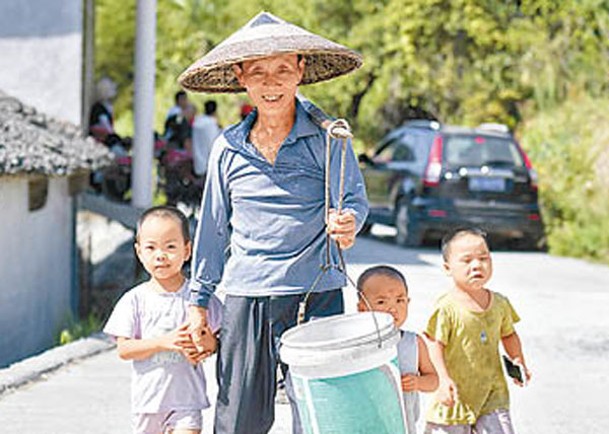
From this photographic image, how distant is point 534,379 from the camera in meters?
8.62

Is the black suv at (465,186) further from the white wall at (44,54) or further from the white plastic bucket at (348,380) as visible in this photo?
the white plastic bucket at (348,380)

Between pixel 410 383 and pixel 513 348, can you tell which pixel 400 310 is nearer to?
pixel 410 383

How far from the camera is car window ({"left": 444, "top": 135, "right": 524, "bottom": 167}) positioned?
1683cm

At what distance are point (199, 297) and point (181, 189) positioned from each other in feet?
41.5

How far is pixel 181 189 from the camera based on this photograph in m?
17.4

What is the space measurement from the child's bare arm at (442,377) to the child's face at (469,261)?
0.26 m

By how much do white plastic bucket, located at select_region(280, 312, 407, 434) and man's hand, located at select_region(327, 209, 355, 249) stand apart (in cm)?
29

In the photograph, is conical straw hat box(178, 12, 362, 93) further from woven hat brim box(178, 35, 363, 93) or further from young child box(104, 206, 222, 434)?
young child box(104, 206, 222, 434)

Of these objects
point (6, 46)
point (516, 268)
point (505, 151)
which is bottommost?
point (516, 268)

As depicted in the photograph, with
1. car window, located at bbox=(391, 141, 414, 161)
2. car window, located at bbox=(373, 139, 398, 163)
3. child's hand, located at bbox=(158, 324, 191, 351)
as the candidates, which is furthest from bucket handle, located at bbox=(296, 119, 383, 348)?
car window, located at bbox=(373, 139, 398, 163)

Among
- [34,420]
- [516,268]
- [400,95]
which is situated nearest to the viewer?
[34,420]

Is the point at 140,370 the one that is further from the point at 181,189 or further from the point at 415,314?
the point at 181,189

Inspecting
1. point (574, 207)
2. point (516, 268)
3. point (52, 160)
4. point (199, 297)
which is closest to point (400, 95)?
point (574, 207)

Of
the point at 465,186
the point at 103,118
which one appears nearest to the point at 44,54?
the point at 103,118
